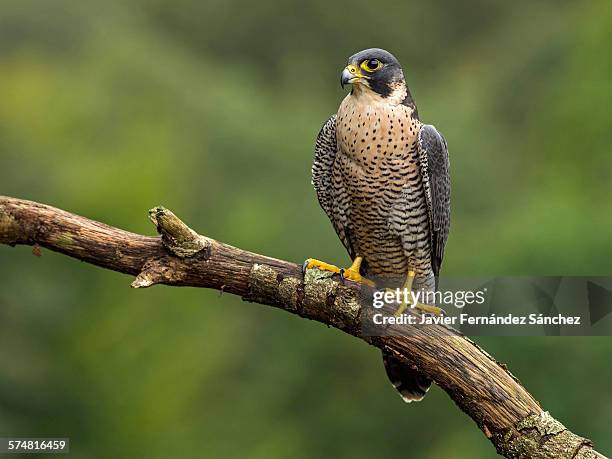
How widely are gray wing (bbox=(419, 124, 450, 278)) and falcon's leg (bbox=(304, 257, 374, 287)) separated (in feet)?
1.38

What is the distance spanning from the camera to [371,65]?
17.0 ft

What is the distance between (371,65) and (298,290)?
132 cm

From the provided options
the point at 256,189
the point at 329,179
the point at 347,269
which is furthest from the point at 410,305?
the point at 256,189

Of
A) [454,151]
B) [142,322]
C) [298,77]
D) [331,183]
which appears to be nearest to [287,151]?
[454,151]

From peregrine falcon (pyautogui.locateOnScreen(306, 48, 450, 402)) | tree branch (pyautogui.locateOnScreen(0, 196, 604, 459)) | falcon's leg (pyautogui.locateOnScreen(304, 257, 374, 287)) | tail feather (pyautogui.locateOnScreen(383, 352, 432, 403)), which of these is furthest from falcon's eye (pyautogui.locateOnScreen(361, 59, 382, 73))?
tail feather (pyautogui.locateOnScreen(383, 352, 432, 403))

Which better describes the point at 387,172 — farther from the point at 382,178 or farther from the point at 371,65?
the point at 371,65

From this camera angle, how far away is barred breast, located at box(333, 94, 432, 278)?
510 centimetres

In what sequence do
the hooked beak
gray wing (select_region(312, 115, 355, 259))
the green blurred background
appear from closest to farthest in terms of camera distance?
the hooked beak, gray wing (select_region(312, 115, 355, 259)), the green blurred background

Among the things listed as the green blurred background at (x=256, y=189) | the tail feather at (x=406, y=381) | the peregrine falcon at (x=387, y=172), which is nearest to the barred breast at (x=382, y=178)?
the peregrine falcon at (x=387, y=172)

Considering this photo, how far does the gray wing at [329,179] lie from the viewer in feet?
17.5

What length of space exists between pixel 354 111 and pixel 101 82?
18.2m

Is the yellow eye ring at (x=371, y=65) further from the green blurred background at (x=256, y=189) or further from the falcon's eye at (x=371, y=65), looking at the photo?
the green blurred background at (x=256, y=189)

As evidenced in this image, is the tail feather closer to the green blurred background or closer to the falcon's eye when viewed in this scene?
the falcon's eye

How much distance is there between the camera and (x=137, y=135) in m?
18.1
